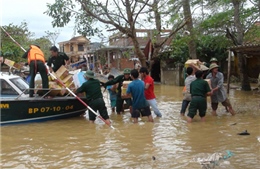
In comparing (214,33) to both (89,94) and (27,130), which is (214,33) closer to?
(89,94)

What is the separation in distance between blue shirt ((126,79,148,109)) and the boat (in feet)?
6.23

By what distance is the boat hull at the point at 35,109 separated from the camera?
363 inches

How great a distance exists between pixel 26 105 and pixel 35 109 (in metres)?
0.32

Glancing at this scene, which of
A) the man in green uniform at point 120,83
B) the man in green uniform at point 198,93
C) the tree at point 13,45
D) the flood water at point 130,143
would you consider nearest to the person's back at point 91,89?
the man in green uniform at point 120,83

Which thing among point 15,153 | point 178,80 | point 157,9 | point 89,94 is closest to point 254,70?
point 178,80

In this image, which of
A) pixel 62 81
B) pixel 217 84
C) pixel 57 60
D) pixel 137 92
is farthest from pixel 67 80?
pixel 217 84

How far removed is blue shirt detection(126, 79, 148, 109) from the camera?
29.6ft

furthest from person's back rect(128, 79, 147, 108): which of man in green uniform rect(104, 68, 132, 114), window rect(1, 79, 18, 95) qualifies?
window rect(1, 79, 18, 95)

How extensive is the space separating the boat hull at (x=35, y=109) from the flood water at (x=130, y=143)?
0.22 m

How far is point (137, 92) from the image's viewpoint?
9.04m

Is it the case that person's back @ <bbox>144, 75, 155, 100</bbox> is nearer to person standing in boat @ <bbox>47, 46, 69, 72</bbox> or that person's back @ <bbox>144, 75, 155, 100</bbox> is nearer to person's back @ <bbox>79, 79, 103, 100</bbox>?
person's back @ <bbox>79, 79, 103, 100</bbox>

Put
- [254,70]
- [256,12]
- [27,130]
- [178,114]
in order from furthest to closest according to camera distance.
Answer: [254,70] → [256,12] → [178,114] → [27,130]

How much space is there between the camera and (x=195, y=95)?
359 inches

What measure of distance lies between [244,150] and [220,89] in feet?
13.1
